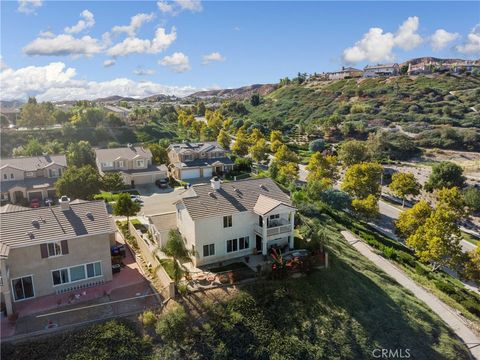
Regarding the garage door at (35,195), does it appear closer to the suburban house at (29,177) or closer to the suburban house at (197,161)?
the suburban house at (29,177)

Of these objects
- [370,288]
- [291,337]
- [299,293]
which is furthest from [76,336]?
[370,288]

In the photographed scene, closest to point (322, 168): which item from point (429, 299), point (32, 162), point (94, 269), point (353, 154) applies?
point (353, 154)

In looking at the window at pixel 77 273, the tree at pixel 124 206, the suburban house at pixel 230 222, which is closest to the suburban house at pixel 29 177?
the tree at pixel 124 206

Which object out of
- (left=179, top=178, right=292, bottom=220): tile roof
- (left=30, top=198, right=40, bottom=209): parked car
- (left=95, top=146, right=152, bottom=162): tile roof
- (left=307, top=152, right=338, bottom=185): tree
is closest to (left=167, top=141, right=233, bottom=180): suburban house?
(left=95, top=146, right=152, bottom=162): tile roof

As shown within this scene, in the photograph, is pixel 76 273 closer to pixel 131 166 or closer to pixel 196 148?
pixel 131 166

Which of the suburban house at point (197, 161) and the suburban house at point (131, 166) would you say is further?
the suburban house at point (197, 161)

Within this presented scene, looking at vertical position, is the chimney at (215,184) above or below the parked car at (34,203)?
above

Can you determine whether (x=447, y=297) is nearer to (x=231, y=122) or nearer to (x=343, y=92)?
(x=231, y=122)
